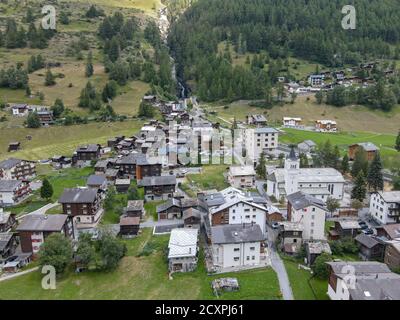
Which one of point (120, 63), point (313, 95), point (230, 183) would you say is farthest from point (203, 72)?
point (230, 183)

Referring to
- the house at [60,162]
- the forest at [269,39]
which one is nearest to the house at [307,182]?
the house at [60,162]

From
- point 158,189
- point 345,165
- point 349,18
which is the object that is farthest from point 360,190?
point 349,18

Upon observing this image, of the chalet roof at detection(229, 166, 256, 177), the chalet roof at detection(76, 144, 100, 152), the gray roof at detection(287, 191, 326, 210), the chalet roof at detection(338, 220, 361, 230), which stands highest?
the chalet roof at detection(76, 144, 100, 152)

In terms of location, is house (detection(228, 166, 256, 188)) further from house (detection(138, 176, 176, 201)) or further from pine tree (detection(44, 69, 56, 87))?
pine tree (detection(44, 69, 56, 87))

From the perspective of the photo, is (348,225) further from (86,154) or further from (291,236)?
(86,154)

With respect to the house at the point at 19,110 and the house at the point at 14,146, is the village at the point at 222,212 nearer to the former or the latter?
the house at the point at 14,146

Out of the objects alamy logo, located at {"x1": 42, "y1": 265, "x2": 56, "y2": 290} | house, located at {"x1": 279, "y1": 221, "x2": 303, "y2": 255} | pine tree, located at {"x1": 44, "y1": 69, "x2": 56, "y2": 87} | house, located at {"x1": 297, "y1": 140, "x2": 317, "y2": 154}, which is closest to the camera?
alamy logo, located at {"x1": 42, "y1": 265, "x2": 56, "y2": 290}

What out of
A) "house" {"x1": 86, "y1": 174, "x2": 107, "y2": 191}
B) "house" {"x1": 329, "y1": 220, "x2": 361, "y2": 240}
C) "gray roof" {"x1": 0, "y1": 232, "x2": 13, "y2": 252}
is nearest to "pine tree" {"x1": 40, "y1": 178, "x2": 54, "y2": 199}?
"house" {"x1": 86, "y1": 174, "x2": 107, "y2": 191}
